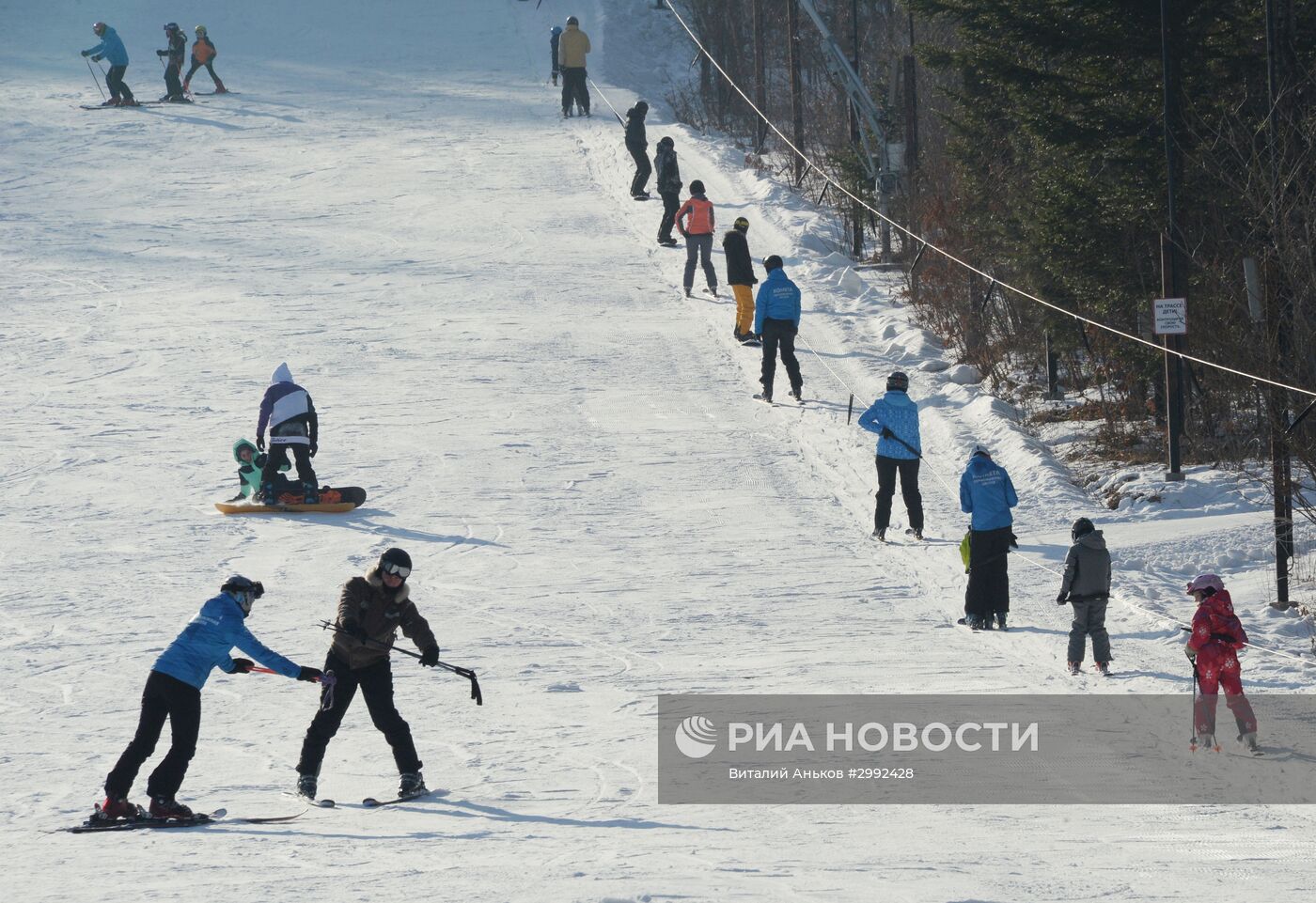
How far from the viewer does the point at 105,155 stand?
2980 cm

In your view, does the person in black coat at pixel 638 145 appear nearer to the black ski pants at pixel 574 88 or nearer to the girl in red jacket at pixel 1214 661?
the black ski pants at pixel 574 88

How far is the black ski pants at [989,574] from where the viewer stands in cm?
1074

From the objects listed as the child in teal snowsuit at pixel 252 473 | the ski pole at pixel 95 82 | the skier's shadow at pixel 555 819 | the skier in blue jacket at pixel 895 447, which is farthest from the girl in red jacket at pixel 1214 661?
the ski pole at pixel 95 82

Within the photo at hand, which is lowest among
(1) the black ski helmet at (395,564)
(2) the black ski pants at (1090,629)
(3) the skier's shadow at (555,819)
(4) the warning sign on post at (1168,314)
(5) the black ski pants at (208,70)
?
(3) the skier's shadow at (555,819)

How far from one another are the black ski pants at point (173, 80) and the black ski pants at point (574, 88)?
8841mm

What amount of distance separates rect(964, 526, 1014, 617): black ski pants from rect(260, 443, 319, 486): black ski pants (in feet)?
20.5

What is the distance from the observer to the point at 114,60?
3219 centimetres

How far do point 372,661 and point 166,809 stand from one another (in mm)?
1228

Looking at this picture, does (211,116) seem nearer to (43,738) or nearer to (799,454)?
(799,454)

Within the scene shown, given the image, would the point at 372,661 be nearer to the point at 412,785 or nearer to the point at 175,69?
the point at 412,785

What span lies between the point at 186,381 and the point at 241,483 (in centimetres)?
445

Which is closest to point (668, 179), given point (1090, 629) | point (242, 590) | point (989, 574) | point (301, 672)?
point (989, 574)

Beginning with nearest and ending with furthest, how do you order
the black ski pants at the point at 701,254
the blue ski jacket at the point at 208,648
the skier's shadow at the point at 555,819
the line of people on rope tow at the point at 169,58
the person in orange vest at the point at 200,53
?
the skier's shadow at the point at 555,819 → the blue ski jacket at the point at 208,648 → the black ski pants at the point at 701,254 → the line of people on rope tow at the point at 169,58 → the person in orange vest at the point at 200,53

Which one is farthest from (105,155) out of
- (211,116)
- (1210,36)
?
(1210,36)
